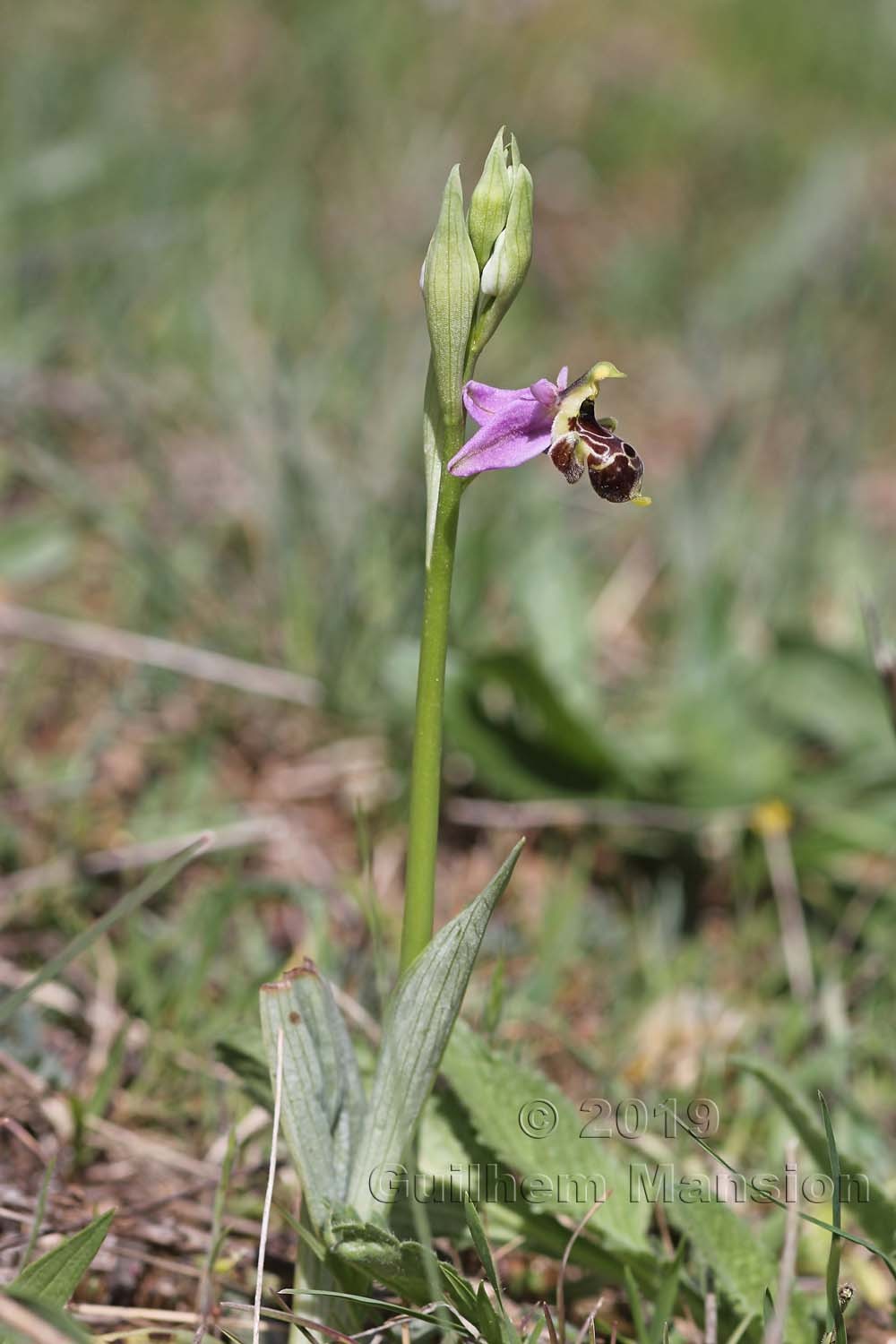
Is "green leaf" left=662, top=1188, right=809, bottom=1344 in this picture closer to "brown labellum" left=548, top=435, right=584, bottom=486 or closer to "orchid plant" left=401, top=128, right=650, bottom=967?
"orchid plant" left=401, top=128, right=650, bottom=967

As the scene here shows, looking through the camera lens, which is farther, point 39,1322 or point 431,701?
point 431,701

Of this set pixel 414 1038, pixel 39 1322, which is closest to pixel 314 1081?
pixel 414 1038

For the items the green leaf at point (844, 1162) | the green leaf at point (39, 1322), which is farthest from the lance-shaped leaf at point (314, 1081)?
the green leaf at point (844, 1162)

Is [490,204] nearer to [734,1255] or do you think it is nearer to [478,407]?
[478,407]

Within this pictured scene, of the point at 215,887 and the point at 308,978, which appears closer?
the point at 308,978

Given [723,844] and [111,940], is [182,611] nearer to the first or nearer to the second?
[111,940]

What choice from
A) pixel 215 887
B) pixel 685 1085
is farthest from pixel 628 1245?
pixel 215 887

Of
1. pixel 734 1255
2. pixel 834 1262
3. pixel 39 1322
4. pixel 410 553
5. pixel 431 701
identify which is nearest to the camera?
pixel 39 1322

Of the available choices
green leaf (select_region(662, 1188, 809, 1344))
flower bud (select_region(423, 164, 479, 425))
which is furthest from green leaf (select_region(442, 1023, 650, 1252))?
flower bud (select_region(423, 164, 479, 425))
